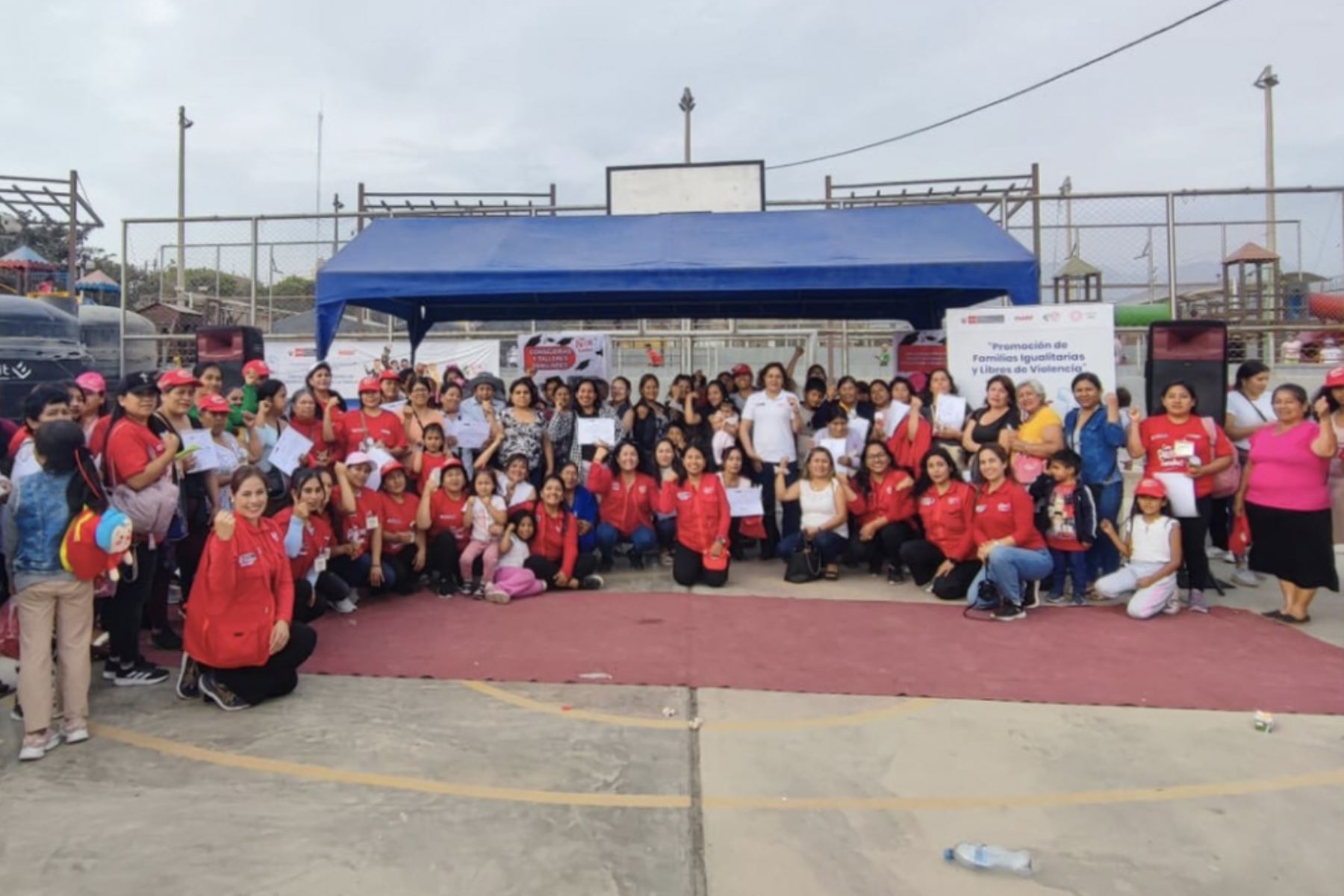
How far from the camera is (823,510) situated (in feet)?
23.6

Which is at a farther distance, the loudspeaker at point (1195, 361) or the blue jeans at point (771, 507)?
the blue jeans at point (771, 507)

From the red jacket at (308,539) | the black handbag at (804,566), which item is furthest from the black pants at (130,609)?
the black handbag at (804,566)

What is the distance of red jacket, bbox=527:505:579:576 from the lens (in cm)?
674

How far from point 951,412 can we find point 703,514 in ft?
7.52

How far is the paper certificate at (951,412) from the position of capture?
23.9ft

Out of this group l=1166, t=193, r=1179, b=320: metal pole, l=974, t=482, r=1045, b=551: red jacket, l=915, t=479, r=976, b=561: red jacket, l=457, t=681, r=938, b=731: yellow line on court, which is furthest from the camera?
l=1166, t=193, r=1179, b=320: metal pole

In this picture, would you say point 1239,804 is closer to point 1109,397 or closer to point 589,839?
point 589,839

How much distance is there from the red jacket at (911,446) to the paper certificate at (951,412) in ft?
0.43

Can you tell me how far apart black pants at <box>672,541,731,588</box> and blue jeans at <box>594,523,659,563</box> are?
54cm

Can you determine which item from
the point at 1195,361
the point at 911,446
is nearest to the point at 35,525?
the point at 911,446

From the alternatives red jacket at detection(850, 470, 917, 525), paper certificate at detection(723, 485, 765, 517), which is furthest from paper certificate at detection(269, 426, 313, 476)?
red jacket at detection(850, 470, 917, 525)

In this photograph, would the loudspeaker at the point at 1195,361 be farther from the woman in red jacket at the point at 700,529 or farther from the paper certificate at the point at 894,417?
the woman in red jacket at the point at 700,529

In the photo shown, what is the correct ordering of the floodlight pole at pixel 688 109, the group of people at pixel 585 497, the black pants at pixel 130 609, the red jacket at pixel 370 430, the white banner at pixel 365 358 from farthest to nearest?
the floodlight pole at pixel 688 109, the white banner at pixel 365 358, the red jacket at pixel 370 430, the black pants at pixel 130 609, the group of people at pixel 585 497

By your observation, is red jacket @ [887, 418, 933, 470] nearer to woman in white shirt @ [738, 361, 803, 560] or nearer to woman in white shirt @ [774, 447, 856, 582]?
woman in white shirt @ [774, 447, 856, 582]
